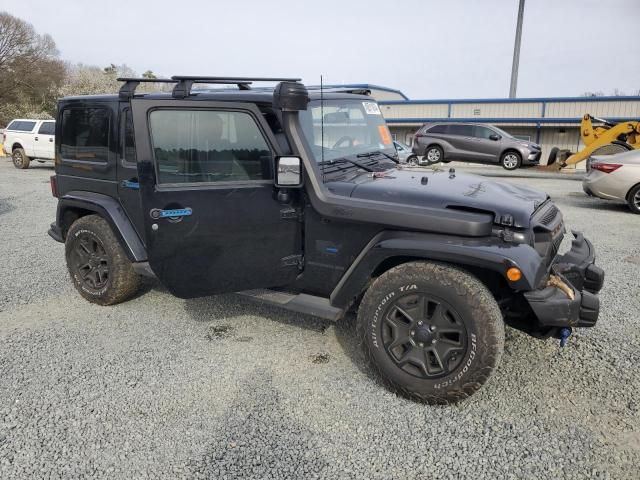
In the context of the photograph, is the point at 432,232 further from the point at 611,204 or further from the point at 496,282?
the point at 611,204

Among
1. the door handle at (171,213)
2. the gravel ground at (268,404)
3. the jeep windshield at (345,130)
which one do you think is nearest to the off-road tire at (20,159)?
the gravel ground at (268,404)

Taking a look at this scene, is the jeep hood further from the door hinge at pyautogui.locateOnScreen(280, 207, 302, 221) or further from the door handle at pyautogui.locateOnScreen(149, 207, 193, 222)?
the door handle at pyautogui.locateOnScreen(149, 207, 193, 222)

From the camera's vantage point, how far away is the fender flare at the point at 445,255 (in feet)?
8.91

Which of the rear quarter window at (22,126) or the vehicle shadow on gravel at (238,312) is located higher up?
the rear quarter window at (22,126)

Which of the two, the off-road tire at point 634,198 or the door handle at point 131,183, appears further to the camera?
the off-road tire at point 634,198

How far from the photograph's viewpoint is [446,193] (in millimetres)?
3127

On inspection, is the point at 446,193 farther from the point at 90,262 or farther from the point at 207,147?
the point at 90,262

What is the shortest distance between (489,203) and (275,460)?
6.40 ft

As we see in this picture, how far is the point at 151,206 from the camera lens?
3.32m

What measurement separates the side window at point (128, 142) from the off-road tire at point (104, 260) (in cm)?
64

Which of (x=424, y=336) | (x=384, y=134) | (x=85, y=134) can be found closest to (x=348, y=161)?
(x=384, y=134)

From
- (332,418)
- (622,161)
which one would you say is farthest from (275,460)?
(622,161)

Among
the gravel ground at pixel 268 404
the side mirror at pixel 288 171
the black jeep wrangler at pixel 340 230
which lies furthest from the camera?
the side mirror at pixel 288 171

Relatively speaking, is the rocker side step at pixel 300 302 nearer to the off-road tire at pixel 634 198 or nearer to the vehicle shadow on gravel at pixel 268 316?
the vehicle shadow on gravel at pixel 268 316
